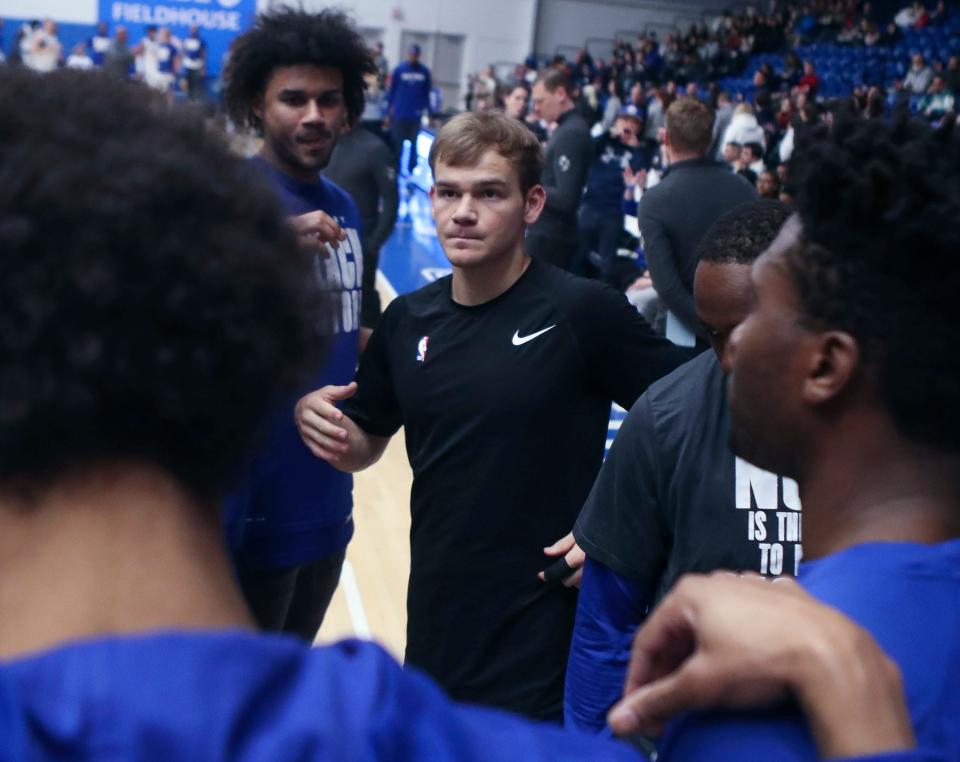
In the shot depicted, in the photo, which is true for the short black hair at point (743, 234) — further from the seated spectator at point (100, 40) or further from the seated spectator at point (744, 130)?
the seated spectator at point (100, 40)

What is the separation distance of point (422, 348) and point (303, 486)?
499 millimetres

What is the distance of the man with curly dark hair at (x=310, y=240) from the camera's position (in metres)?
2.52

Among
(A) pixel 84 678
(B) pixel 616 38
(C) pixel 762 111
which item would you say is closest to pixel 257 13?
(A) pixel 84 678

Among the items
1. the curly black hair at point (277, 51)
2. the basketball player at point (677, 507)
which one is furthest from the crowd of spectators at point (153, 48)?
the basketball player at point (677, 507)

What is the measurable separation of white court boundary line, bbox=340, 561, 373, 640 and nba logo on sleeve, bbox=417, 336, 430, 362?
1723 mm

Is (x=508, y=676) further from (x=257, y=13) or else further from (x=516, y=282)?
(x=257, y=13)

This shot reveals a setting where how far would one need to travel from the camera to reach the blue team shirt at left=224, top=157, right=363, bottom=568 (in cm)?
250

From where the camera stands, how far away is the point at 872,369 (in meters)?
1.01

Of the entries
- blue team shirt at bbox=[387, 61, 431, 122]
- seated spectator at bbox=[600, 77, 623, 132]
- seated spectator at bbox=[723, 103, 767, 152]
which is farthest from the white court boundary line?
seated spectator at bbox=[600, 77, 623, 132]

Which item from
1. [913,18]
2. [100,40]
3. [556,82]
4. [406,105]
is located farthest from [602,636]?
[100,40]

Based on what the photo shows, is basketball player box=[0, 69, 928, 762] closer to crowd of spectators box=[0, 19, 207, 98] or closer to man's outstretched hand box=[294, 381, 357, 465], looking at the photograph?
man's outstretched hand box=[294, 381, 357, 465]

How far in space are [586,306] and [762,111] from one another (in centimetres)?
1111

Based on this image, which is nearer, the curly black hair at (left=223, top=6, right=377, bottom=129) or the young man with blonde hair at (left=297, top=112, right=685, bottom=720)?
the young man with blonde hair at (left=297, top=112, right=685, bottom=720)

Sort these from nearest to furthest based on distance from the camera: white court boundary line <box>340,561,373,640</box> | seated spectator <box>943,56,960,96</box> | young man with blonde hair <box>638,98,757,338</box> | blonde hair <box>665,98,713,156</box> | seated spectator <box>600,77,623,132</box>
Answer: white court boundary line <box>340,561,373,640</box>, young man with blonde hair <box>638,98,757,338</box>, blonde hair <box>665,98,713,156</box>, seated spectator <box>943,56,960,96</box>, seated spectator <box>600,77,623,132</box>
